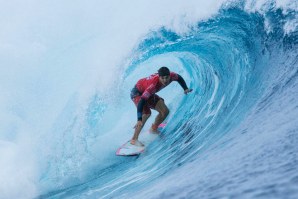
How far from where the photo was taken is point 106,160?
5164mm

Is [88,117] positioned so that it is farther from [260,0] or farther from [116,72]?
[260,0]

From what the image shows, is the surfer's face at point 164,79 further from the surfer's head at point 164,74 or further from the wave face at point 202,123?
the wave face at point 202,123

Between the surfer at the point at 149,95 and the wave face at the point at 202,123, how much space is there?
1.24 ft

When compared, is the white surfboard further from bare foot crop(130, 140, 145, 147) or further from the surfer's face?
the surfer's face

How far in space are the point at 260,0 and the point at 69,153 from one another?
3495mm

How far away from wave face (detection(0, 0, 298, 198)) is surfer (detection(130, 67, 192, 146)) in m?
0.38

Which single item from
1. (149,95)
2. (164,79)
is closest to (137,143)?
(149,95)

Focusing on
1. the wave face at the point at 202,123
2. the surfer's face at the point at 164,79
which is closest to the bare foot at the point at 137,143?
the wave face at the point at 202,123

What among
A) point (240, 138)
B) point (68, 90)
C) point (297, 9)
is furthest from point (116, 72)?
point (240, 138)

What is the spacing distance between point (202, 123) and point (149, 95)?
0.86 m

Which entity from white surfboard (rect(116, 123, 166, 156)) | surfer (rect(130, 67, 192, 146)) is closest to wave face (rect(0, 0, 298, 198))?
white surfboard (rect(116, 123, 166, 156))

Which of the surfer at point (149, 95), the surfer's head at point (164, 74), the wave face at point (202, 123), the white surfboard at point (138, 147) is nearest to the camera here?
the wave face at point (202, 123)

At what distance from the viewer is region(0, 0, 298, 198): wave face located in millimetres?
2275

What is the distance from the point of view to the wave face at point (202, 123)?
2275 mm
